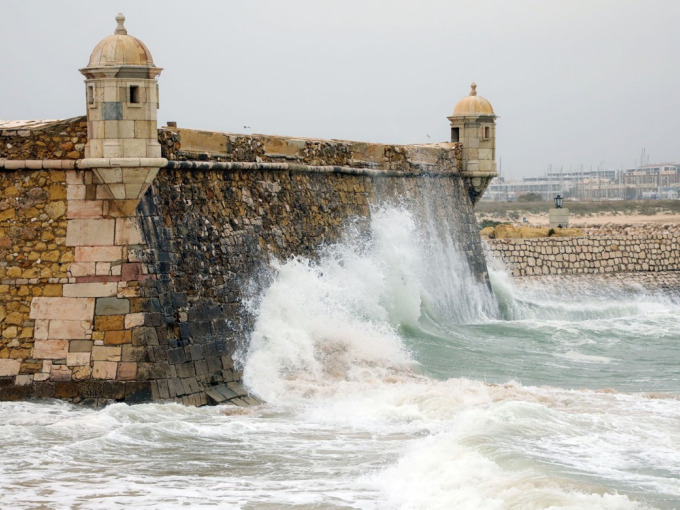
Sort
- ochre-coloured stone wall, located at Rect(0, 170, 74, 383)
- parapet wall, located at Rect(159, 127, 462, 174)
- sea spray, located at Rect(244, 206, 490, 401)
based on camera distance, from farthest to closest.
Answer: sea spray, located at Rect(244, 206, 490, 401)
parapet wall, located at Rect(159, 127, 462, 174)
ochre-coloured stone wall, located at Rect(0, 170, 74, 383)

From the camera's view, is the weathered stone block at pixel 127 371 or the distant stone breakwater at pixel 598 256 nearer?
the weathered stone block at pixel 127 371

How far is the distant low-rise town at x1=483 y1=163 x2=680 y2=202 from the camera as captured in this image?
99500 millimetres

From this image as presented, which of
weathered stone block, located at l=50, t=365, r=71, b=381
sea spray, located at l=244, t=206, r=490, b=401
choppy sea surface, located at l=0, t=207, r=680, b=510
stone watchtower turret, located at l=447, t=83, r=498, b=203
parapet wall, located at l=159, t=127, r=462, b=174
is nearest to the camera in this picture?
choppy sea surface, located at l=0, t=207, r=680, b=510

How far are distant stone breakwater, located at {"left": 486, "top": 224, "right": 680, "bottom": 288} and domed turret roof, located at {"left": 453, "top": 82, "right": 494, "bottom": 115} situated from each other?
448cm

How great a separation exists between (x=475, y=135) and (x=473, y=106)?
48cm

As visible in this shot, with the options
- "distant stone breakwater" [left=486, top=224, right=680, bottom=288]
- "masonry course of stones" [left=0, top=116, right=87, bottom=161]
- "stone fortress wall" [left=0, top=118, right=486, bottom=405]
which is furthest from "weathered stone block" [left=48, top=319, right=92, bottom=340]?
"distant stone breakwater" [left=486, top=224, right=680, bottom=288]

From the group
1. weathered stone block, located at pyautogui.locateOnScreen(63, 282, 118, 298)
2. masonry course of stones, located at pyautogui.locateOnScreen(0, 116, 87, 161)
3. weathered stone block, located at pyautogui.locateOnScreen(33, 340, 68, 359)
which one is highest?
masonry course of stones, located at pyautogui.locateOnScreen(0, 116, 87, 161)

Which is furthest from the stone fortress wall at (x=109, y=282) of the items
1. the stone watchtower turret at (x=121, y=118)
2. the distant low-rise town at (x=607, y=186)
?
the distant low-rise town at (x=607, y=186)

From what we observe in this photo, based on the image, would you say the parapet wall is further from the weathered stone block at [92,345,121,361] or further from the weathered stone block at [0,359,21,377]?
the weathered stone block at [0,359,21,377]

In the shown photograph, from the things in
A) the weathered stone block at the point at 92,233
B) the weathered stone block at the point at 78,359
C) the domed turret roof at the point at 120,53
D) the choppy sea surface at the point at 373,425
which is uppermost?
the domed turret roof at the point at 120,53

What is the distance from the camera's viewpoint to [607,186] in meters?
108

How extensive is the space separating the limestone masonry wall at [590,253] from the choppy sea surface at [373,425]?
758cm

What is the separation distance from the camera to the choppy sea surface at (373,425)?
9609 millimetres

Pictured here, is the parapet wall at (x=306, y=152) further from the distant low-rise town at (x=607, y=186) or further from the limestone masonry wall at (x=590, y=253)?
the distant low-rise town at (x=607, y=186)
